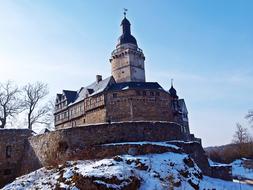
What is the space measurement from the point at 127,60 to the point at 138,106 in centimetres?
1120

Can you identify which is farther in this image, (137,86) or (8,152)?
(137,86)

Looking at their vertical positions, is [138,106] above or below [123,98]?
below

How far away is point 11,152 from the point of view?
1160 inches

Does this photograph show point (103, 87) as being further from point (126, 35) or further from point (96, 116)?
point (126, 35)

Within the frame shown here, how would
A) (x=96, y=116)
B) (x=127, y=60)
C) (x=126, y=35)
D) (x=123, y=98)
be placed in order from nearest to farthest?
(x=123, y=98) < (x=96, y=116) < (x=127, y=60) < (x=126, y=35)

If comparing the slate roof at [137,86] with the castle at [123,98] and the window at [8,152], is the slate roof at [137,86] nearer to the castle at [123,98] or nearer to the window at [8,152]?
the castle at [123,98]

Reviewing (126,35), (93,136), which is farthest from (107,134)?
(126,35)

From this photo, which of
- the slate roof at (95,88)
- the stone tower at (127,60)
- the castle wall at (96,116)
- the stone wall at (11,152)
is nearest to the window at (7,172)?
the stone wall at (11,152)

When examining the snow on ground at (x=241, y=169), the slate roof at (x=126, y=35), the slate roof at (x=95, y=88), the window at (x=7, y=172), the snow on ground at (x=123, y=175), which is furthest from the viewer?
the slate roof at (x=126, y=35)

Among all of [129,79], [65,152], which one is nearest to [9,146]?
[65,152]

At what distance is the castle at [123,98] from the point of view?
38312 mm

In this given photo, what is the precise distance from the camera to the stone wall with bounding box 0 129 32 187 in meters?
28.8

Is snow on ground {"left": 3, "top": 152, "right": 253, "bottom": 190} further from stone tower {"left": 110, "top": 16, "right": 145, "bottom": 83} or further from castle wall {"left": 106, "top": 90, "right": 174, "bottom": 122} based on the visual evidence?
stone tower {"left": 110, "top": 16, "right": 145, "bottom": 83}

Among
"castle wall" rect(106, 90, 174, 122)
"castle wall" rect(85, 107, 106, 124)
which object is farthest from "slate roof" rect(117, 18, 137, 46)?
"castle wall" rect(85, 107, 106, 124)
